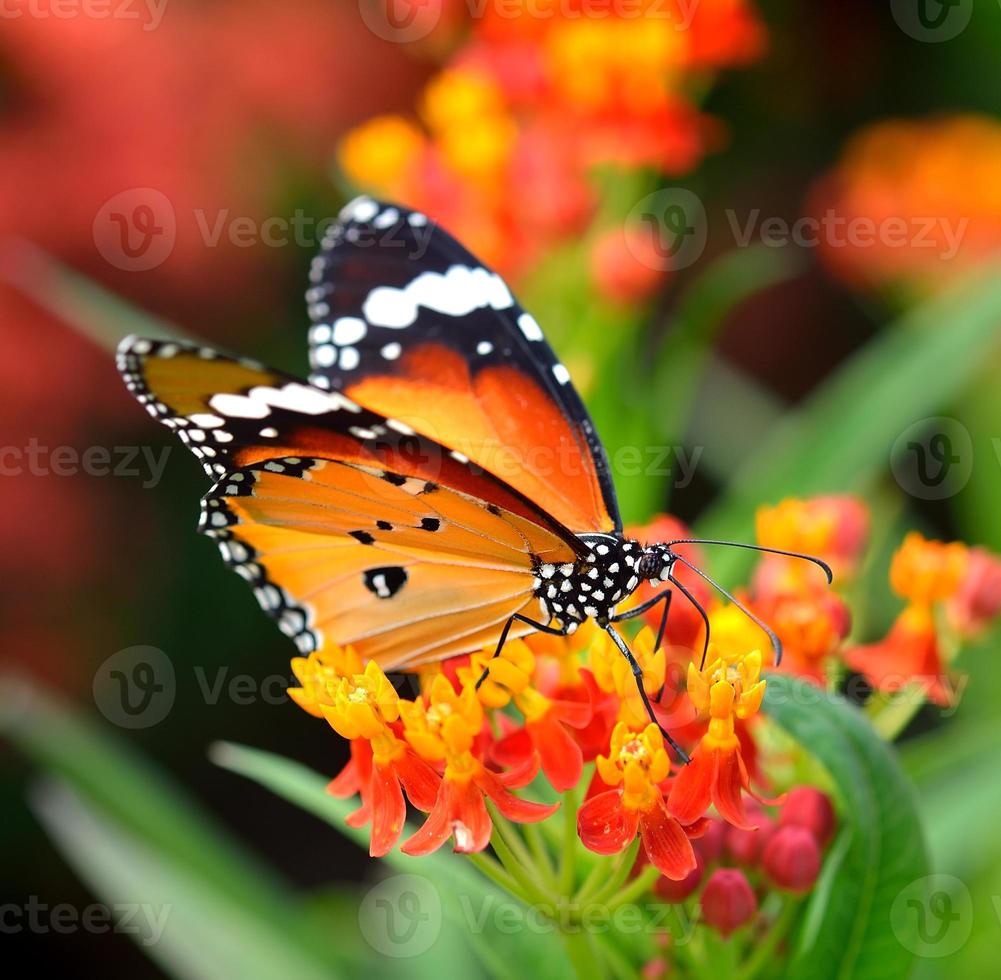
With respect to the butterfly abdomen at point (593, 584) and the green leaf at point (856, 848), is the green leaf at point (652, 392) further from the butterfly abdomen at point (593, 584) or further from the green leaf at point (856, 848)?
the green leaf at point (856, 848)

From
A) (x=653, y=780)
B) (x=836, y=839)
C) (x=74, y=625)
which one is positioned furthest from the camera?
(x=74, y=625)

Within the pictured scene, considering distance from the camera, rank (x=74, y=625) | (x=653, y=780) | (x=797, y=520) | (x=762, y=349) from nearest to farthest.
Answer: (x=653, y=780)
(x=797, y=520)
(x=74, y=625)
(x=762, y=349)

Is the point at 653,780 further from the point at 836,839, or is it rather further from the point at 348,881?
the point at 348,881

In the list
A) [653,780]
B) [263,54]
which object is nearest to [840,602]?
[653,780]

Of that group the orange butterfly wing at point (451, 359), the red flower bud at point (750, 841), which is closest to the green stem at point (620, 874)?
the red flower bud at point (750, 841)

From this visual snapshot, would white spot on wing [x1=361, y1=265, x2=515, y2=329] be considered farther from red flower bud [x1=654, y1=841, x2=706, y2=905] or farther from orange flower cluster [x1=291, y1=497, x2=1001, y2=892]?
red flower bud [x1=654, y1=841, x2=706, y2=905]

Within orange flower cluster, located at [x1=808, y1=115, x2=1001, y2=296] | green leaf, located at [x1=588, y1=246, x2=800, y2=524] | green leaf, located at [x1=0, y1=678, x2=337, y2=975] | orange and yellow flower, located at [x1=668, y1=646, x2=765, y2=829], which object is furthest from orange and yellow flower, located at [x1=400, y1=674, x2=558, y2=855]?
orange flower cluster, located at [x1=808, y1=115, x2=1001, y2=296]
